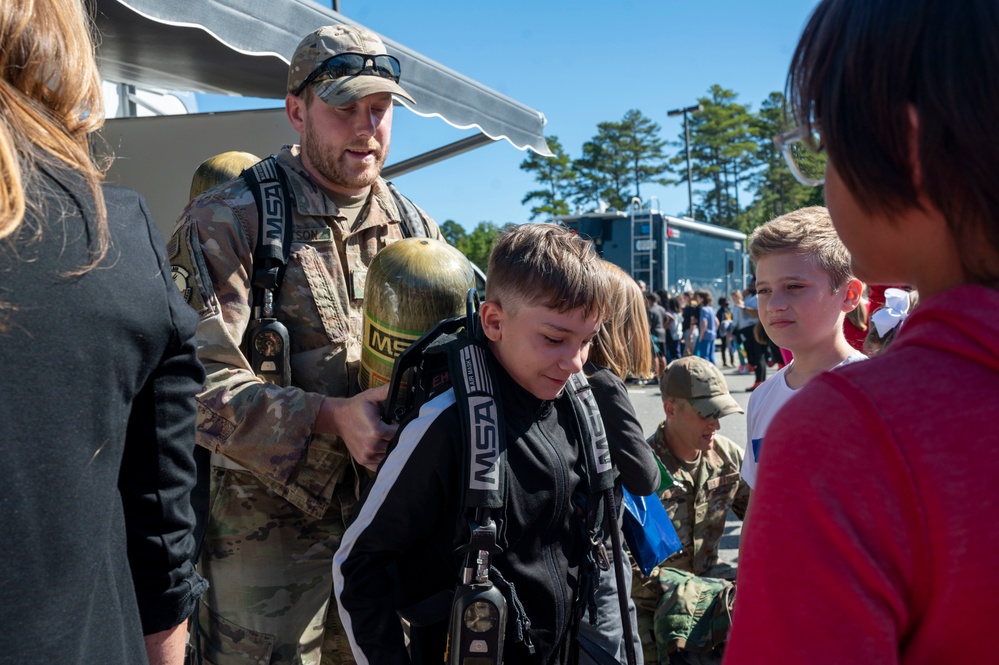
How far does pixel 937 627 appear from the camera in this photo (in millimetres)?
717

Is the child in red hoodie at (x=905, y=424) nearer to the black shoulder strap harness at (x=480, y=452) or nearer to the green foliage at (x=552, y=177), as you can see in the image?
the black shoulder strap harness at (x=480, y=452)

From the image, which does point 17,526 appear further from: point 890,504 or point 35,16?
point 890,504

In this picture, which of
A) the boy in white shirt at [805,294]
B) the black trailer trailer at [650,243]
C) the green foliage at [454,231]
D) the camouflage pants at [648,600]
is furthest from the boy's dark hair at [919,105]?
the green foliage at [454,231]

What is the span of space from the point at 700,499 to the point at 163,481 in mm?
2962

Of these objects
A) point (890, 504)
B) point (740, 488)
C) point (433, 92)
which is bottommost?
point (740, 488)

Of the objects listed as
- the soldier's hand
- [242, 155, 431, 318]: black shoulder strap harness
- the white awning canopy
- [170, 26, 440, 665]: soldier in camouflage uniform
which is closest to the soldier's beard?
[170, 26, 440, 665]: soldier in camouflage uniform

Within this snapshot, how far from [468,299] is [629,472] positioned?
2.30 feet

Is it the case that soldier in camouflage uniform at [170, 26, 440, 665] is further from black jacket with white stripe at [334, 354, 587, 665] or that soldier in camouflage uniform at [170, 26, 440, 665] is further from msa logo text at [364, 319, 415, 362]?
black jacket with white stripe at [334, 354, 587, 665]

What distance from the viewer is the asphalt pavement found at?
18.6 ft

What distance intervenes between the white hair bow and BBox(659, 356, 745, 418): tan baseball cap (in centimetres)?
74

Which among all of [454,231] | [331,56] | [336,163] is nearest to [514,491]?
[336,163]

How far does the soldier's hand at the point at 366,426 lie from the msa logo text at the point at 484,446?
0.91 feet

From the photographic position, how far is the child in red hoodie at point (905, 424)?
70cm

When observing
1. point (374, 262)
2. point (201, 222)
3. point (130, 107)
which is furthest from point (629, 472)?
point (130, 107)
